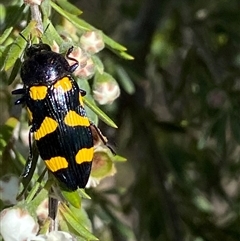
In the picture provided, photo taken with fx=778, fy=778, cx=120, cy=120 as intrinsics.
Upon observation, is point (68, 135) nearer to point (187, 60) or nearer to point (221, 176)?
point (187, 60)

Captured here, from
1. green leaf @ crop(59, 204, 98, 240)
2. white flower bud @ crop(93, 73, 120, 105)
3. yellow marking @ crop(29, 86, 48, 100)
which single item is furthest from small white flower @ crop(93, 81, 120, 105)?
green leaf @ crop(59, 204, 98, 240)

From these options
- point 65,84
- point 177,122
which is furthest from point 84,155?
point 177,122

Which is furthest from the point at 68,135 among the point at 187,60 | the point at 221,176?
the point at 221,176

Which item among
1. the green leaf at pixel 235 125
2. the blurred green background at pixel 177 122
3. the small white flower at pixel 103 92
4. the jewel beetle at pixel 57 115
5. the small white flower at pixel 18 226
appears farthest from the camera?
the blurred green background at pixel 177 122

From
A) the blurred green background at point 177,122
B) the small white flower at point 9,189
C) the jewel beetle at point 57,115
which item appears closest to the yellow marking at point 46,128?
the jewel beetle at point 57,115

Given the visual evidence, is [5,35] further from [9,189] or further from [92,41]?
[9,189]

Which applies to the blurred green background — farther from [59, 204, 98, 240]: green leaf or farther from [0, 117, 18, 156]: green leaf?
[59, 204, 98, 240]: green leaf

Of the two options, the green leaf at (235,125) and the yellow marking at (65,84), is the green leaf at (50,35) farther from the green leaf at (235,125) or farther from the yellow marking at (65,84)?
the green leaf at (235,125)
